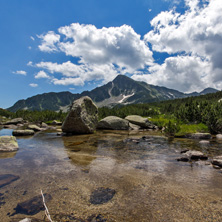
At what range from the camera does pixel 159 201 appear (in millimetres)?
5164

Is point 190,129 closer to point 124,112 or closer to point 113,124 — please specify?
point 113,124

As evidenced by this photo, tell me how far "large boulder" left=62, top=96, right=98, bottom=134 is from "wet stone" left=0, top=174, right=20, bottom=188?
56.0 ft

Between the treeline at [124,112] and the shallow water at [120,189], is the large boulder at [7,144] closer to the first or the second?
the shallow water at [120,189]

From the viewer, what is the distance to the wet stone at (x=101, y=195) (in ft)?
17.0

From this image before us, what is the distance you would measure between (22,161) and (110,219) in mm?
8291

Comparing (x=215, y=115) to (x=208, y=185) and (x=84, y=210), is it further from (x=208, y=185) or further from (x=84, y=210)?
(x=84, y=210)

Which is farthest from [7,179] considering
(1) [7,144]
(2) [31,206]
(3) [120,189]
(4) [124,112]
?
(4) [124,112]

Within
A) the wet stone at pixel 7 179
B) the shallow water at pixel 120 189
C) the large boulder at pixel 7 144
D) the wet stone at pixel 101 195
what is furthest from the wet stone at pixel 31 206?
the large boulder at pixel 7 144

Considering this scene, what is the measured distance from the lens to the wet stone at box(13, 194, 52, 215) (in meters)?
4.55

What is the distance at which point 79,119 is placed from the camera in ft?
79.4

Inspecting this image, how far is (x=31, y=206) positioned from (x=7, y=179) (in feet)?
10.1

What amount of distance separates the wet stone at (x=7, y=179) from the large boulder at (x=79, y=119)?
17.1 metres

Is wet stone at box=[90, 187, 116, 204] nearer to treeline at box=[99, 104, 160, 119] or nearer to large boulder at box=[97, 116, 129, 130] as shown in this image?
large boulder at box=[97, 116, 129, 130]

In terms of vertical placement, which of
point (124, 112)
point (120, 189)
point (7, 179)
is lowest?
point (120, 189)
